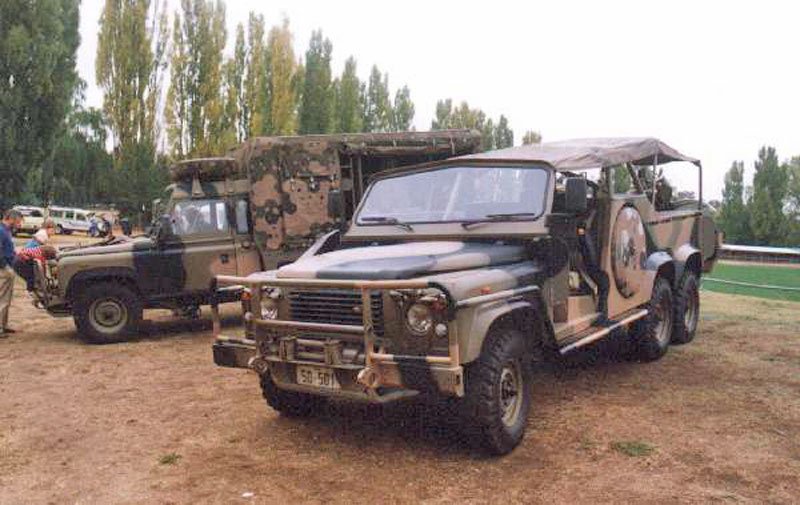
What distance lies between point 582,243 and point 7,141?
24.0m

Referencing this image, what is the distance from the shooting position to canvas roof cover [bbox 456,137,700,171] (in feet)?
19.3

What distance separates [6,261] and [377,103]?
33.8 meters

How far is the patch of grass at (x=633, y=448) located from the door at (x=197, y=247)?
6.13 metres

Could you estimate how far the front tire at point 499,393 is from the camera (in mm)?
4445

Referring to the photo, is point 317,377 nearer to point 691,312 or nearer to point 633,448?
point 633,448

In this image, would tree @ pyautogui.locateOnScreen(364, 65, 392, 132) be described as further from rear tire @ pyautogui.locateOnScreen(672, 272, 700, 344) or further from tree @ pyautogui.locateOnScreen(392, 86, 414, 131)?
rear tire @ pyautogui.locateOnScreen(672, 272, 700, 344)

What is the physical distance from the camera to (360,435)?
5.16 meters

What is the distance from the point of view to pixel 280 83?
33938 millimetres

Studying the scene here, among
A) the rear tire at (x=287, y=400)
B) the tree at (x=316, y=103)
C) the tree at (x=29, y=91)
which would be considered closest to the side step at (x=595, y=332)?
the rear tire at (x=287, y=400)

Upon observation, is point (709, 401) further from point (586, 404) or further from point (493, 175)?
point (493, 175)

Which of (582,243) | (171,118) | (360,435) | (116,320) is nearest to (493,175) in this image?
(582,243)

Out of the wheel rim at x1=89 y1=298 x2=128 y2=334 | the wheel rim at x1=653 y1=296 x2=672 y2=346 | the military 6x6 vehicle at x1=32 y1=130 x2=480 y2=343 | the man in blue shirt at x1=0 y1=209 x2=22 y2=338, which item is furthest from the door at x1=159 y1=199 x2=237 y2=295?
the wheel rim at x1=653 y1=296 x2=672 y2=346

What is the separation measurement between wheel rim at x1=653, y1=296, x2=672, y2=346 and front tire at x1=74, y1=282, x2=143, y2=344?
20.7 ft

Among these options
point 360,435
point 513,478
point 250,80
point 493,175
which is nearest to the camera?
point 513,478
